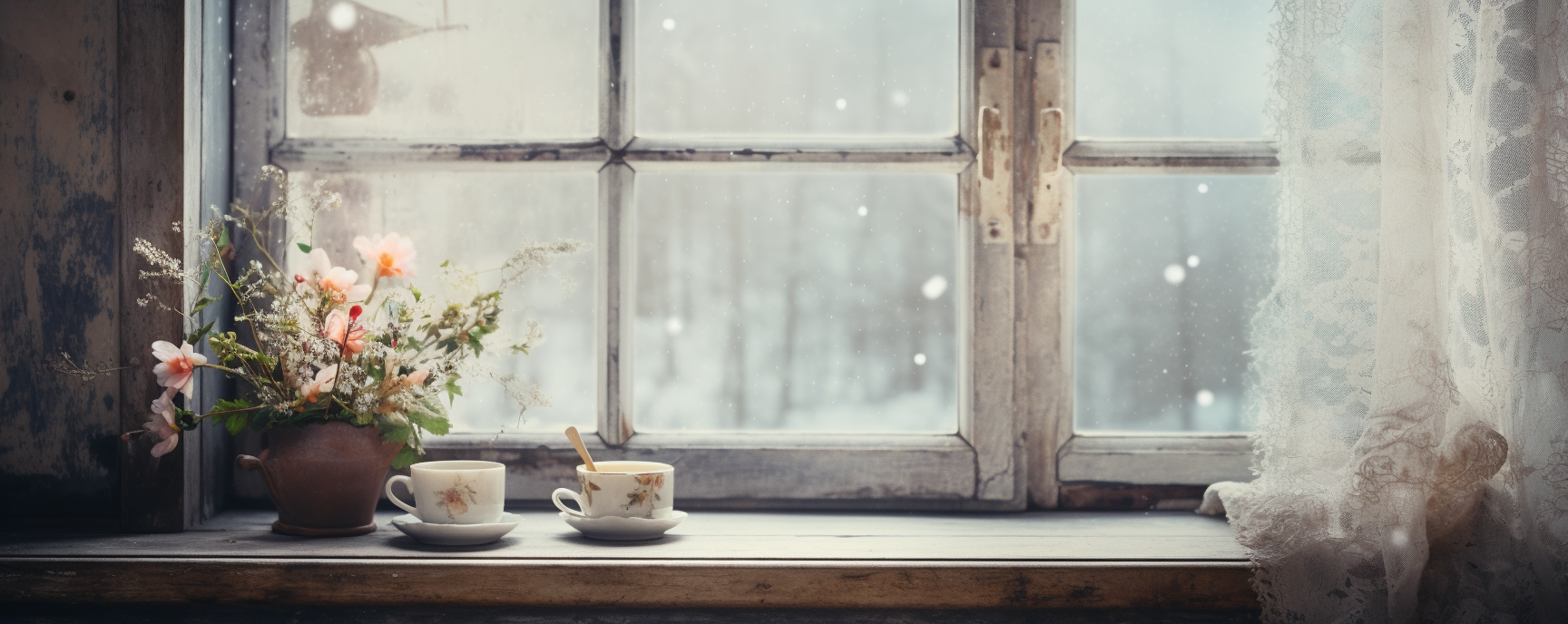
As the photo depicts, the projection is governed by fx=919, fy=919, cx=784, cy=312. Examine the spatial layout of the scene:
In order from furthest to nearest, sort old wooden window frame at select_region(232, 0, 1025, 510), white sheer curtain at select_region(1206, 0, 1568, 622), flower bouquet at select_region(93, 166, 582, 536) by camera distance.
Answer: old wooden window frame at select_region(232, 0, 1025, 510) → flower bouquet at select_region(93, 166, 582, 536) → white sheer curtain at select_region(1206, 0, 1568, 622)

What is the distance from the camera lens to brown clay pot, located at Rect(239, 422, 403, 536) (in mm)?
1143

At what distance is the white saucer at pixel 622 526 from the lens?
114 cm

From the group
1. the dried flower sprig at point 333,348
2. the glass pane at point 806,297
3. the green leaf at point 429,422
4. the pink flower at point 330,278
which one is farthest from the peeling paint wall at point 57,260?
the glass pane at point 806,297

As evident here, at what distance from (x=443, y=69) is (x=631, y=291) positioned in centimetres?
45

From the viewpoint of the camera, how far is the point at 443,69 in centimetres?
141

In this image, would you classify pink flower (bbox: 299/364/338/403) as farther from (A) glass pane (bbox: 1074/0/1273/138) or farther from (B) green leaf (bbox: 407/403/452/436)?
(A) glass pane (bbox: 1074/0/1273/138)

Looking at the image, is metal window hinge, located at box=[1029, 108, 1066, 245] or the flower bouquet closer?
the flower bouquet

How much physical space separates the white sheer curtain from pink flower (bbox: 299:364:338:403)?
112 centimetres

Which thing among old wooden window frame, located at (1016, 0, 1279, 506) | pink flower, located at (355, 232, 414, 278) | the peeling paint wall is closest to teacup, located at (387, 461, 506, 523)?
pink flower, located at (355, 232, 414, 278)

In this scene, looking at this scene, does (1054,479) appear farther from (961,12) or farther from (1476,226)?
(961,12)

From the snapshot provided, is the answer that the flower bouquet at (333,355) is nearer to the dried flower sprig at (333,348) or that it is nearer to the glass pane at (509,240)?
the dried flower sprig at (333,348)

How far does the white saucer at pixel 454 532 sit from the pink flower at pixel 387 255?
12.6 inches

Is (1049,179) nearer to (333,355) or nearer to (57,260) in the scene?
(333,355)

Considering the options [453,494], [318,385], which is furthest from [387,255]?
[453,494]
